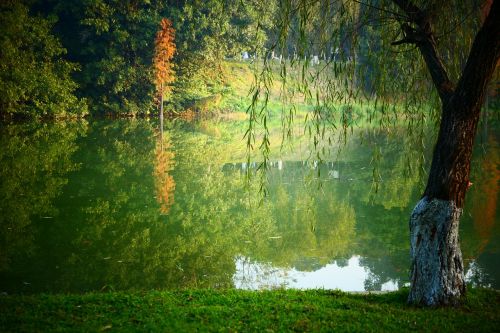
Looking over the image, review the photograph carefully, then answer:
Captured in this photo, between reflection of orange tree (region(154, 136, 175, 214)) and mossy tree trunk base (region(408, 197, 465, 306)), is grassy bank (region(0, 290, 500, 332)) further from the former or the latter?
reflection of orange tree (region(154, 136, 175, 214))

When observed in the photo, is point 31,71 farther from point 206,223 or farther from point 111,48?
point 206,223

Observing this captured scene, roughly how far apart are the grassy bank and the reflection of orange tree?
5740 mm

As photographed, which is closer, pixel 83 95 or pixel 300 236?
pixel 300 236

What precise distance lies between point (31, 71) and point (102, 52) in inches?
311

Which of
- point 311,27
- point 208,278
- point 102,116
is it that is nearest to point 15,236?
point 208,278

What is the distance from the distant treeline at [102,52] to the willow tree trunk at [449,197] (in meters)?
26.4

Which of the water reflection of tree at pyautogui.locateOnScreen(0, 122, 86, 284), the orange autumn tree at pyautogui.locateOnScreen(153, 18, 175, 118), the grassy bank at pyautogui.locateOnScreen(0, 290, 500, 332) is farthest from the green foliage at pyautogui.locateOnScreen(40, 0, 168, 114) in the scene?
the grassy bank at pyautogui.locateOnScreen(0, 290, 500, 332)

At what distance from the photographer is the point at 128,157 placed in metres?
17.4

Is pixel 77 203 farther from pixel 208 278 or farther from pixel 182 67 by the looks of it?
pixel 182 67

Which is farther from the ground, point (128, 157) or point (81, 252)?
point (128, 157)

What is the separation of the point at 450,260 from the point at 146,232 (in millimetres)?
5617

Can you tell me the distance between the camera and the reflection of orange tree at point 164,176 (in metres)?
11.5

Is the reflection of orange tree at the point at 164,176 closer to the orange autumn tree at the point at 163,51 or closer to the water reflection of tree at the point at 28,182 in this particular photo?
the water reflection of tree at the point at 28,182

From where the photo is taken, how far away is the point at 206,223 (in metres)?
9.85
